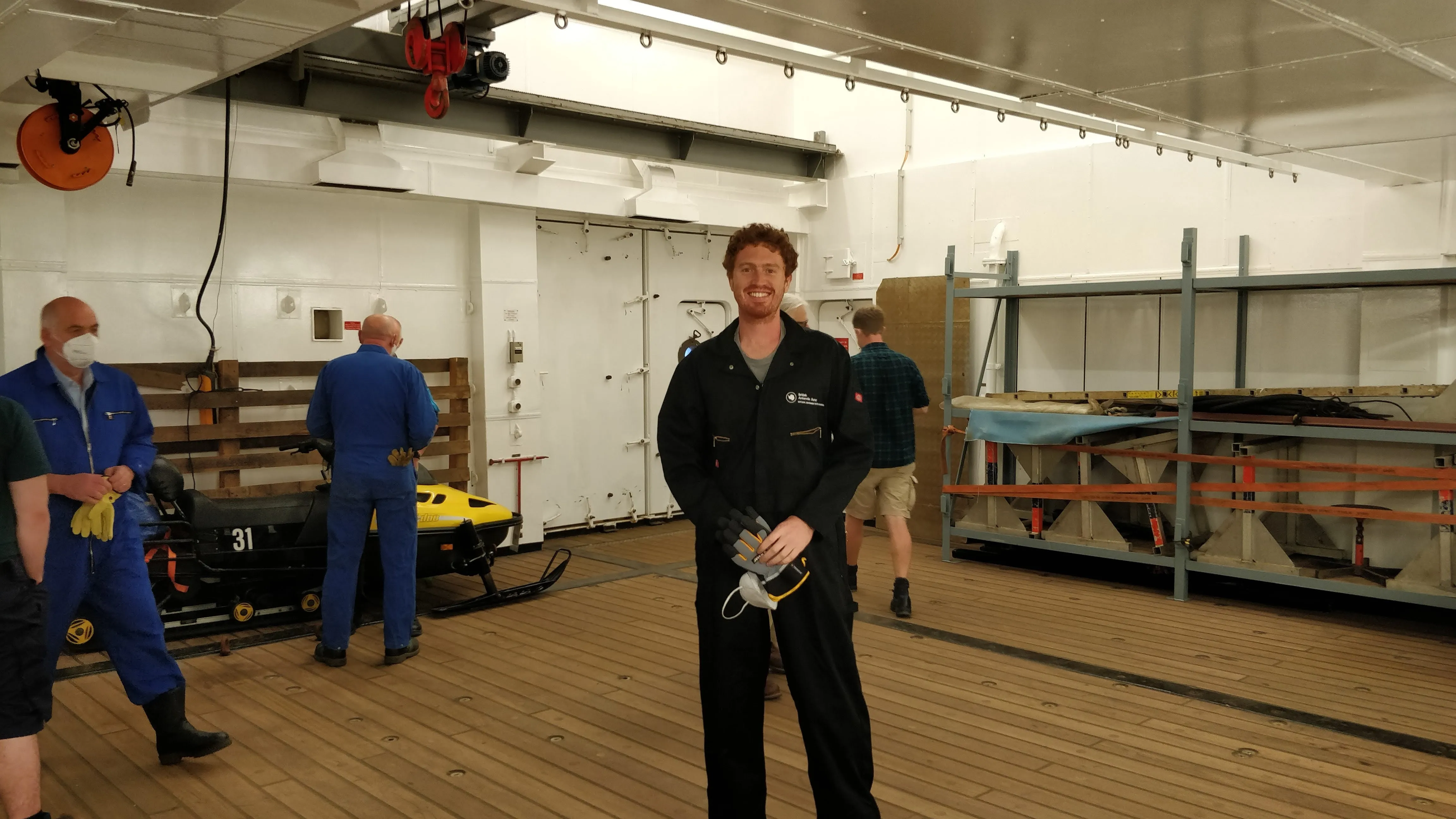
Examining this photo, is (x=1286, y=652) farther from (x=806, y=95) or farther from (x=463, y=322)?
(x=806, y=95)

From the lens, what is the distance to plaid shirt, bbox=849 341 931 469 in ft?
20.8

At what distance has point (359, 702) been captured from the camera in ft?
16.9

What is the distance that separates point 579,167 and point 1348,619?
7008 mm

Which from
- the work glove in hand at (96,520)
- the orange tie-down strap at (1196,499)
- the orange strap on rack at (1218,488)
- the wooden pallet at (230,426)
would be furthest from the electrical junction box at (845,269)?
the work glove in hand at (96,520)

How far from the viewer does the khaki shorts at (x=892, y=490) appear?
6.41 meters

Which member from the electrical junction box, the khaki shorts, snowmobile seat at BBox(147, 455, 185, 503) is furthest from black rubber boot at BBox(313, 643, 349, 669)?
the electrical junction box

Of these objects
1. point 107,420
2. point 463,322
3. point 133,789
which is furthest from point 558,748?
point 463,322

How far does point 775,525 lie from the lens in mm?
3039

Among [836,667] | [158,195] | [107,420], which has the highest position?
[158,195]

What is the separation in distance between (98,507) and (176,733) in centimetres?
104

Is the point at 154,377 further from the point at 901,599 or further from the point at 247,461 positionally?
the point at 901,599

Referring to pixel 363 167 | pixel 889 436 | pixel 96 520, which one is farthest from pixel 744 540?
pixel 363 167

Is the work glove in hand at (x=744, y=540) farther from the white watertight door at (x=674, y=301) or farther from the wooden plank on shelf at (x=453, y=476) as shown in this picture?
the white watertight door at (x=674, y=301)

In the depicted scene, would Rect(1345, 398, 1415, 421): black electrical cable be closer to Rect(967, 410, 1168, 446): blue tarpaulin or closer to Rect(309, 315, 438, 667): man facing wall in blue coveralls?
Rect(967, 410, 1168, 446): blue tarpaulin
